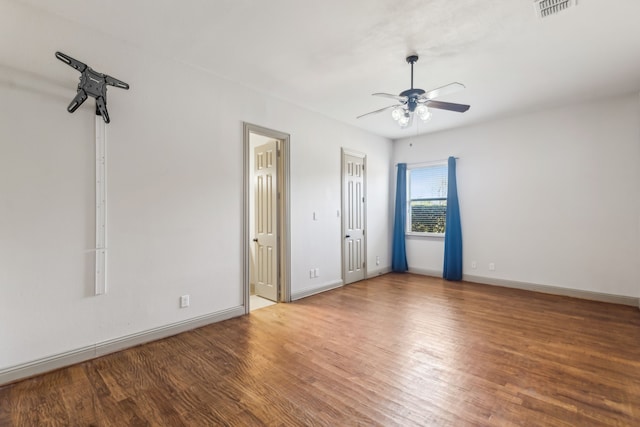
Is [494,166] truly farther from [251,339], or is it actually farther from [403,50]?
[251,339]

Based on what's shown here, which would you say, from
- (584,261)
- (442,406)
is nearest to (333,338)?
(442,406)

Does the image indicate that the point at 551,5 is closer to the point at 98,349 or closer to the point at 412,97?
the point at 412,97

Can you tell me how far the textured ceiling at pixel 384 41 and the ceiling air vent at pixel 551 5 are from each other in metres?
0.07

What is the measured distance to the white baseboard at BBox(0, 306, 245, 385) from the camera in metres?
2.27

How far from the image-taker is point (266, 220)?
15.0 ft

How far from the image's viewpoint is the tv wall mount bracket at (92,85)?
7.73ft

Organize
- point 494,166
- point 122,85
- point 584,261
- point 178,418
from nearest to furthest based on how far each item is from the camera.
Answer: point 178,418 → point 122,85 → point 584,261 → point 494,166

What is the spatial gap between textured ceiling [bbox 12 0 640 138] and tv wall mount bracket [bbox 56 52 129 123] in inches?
18.9

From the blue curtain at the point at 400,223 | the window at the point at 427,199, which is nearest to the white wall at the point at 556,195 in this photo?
the window at the point at 427,199

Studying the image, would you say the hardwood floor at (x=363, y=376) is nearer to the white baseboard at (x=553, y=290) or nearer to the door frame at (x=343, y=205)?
the white baseboard at (x=553, y=290)

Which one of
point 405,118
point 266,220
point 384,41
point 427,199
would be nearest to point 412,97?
point 405,118

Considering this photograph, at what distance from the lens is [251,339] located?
3041mm

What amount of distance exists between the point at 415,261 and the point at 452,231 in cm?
109

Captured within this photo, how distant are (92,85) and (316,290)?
12.3 ft
